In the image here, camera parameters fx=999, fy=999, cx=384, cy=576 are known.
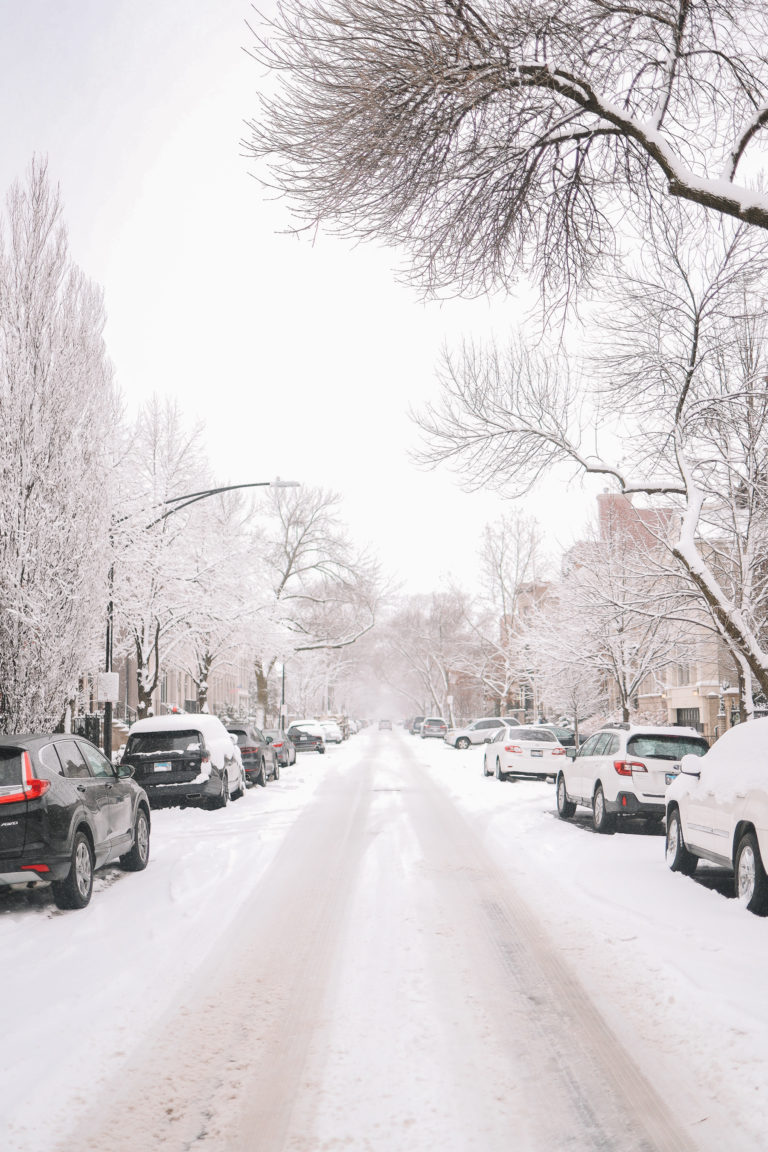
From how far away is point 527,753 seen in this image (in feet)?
88.5

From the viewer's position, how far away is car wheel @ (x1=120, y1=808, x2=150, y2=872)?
37.0 feet

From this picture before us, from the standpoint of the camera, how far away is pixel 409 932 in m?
7.93

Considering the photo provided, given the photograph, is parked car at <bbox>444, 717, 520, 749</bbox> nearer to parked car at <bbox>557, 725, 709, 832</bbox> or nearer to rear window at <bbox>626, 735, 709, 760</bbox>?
parked car at <bbox>557, 725, 709, 832</bbox>

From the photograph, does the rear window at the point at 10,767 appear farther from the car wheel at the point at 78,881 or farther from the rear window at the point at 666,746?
the rear window at the point at 666,746

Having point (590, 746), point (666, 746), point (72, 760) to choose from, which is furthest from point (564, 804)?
point (72, 760)

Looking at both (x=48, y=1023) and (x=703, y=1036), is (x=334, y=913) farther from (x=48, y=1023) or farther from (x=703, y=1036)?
(x=703, y=1036)

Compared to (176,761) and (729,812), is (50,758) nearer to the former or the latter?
(729,812)

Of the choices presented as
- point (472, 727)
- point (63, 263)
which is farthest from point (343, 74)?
point (472, 727)

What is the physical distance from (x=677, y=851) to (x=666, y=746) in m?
4.20

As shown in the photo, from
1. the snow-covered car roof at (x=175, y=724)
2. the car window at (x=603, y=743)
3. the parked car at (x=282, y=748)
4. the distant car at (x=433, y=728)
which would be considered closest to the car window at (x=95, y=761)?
the snow-covered car roof at (x=175, y=724)

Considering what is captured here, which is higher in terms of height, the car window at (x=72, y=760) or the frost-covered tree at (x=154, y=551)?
the frost-covered tree at (x=154, y=551)

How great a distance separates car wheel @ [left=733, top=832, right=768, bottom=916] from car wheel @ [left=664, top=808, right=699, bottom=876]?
1.74 meters

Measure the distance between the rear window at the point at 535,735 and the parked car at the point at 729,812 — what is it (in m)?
15.8

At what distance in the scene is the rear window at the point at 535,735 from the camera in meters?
27.3
